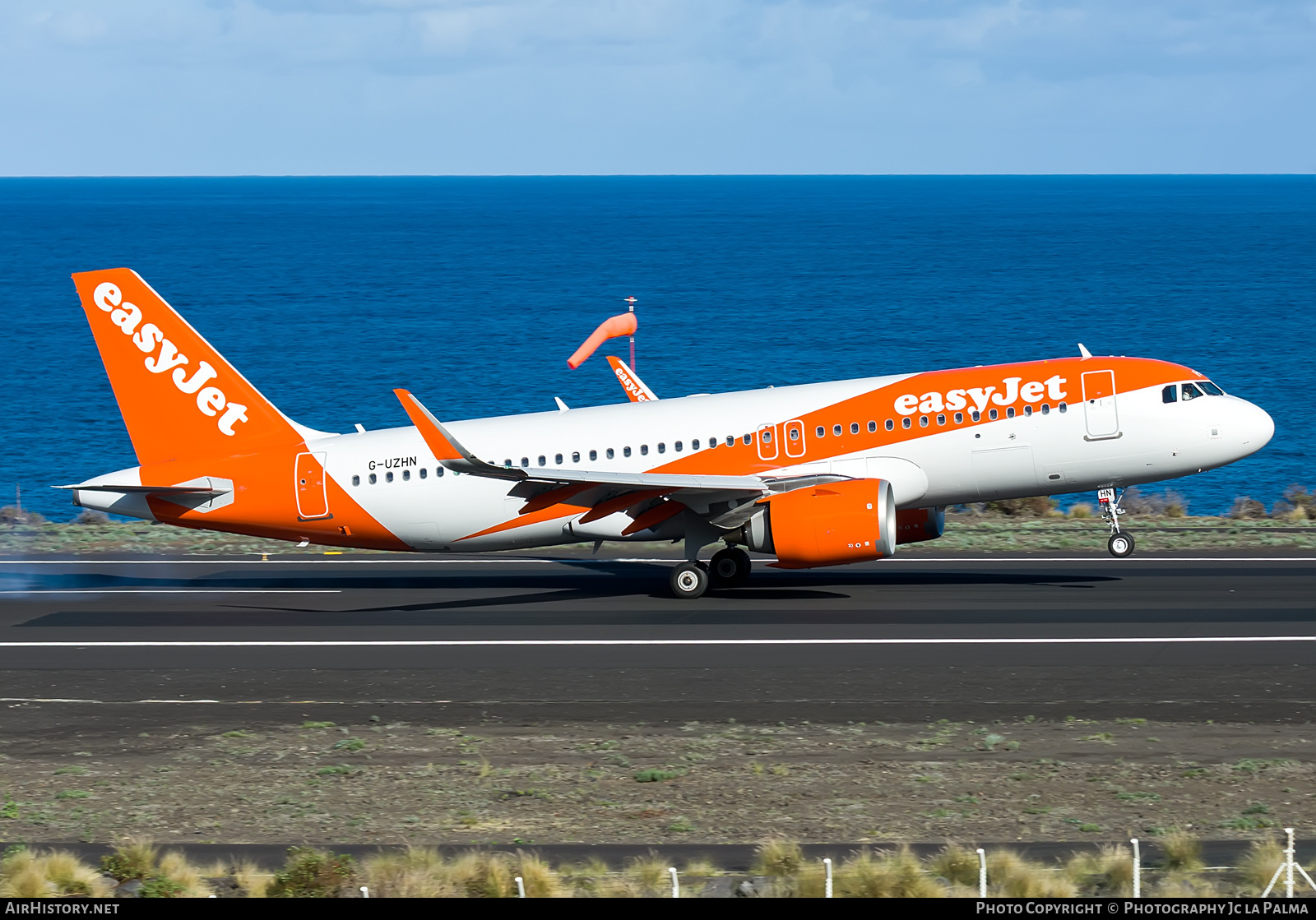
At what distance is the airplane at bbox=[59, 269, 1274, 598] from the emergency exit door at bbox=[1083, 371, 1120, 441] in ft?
0.11

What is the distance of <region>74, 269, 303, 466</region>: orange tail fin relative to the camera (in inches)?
Result: 1170

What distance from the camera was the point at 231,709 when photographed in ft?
68.6

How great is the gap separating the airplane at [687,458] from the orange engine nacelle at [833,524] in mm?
35

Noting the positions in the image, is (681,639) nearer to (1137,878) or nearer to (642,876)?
(642,876)

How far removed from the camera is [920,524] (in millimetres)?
29797

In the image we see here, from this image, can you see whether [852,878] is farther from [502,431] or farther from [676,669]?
[502,431]

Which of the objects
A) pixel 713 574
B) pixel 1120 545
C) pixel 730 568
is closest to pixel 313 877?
pixel 730 568

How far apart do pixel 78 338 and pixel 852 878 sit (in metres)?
128

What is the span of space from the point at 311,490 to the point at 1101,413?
15.4m

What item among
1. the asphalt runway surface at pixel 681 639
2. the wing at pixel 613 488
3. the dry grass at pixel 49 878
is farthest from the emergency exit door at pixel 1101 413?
the dry grass at pixel 49 878

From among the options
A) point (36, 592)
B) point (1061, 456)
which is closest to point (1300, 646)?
point (1061, 456)

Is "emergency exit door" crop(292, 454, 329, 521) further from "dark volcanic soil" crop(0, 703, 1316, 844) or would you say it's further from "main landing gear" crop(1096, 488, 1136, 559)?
"main landing gear" crop(1096, 488, 1136, 559)

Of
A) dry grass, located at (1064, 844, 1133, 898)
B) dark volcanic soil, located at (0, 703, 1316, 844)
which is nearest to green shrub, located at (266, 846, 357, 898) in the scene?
dark volcanic soil, located at (0, 703, 1316, 844)

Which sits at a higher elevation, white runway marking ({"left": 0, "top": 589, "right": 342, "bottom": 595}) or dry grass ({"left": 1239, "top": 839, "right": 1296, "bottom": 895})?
white runway marking ({"left": 0, "top": 589, "right": 342, "bottom": 595})
